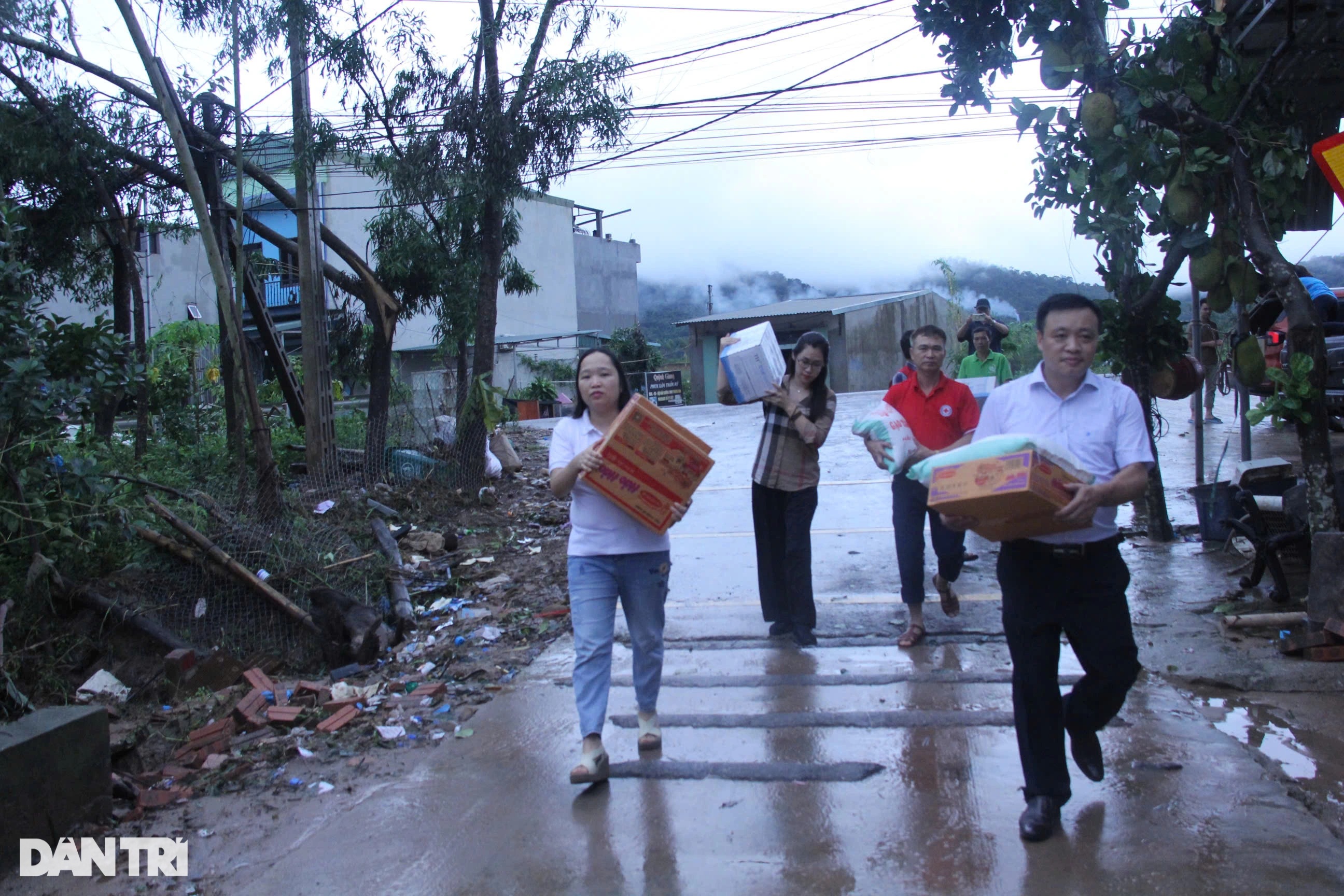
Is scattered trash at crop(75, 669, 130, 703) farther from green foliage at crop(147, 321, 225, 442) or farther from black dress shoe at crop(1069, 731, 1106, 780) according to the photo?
green foliage at crop(147, 321, 225, 442)

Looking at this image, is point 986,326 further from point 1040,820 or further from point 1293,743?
point 1040,820

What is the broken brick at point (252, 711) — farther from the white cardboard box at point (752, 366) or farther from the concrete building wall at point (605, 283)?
the concrete building wall at point (605, 283)

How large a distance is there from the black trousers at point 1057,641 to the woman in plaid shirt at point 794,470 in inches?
86.0

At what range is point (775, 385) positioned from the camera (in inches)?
221

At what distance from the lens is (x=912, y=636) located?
5617 millimetres

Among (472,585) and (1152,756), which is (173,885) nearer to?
(1152,756)

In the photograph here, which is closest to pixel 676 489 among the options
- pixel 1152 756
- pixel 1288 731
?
pixel 1152 756

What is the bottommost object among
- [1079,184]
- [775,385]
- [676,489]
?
[676,489]

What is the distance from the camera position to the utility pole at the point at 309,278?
452 inches

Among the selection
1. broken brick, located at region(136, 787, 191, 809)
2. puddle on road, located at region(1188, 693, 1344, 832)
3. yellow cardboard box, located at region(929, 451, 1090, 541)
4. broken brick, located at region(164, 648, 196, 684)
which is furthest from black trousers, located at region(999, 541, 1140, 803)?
broken brick, located at region(164, 648, 196, 684)

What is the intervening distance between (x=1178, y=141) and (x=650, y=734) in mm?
4024

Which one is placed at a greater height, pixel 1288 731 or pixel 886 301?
pixel 886 301

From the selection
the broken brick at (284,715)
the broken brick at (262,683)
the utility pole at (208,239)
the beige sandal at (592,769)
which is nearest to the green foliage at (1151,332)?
the beige sandal at (592,769)

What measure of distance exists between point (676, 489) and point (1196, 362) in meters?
4.95
